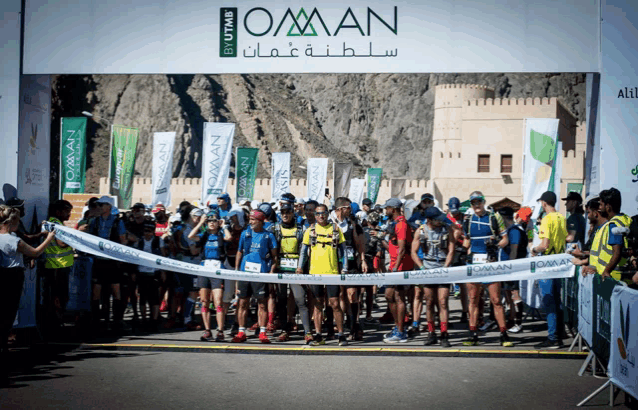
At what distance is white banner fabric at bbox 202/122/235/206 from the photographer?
2113 centimetres

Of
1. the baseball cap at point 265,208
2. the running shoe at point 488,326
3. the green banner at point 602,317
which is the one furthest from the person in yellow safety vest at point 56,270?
the green banner at point 602,317

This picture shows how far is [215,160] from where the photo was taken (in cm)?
2125

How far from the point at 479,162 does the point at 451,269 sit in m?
65.5

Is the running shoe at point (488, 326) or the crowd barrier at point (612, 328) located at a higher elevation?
the crowd barrier at point (612, 328)

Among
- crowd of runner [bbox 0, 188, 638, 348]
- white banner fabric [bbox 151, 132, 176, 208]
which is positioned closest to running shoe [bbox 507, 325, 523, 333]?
crowd of runner [bbox 0, 188, 638, 348]

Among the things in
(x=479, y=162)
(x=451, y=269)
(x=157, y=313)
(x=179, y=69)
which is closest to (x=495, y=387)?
(x=451, y=269)

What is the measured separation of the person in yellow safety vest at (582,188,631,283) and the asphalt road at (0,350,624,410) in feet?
4.04

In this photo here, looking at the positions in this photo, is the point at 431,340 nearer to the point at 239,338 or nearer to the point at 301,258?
the point at 301,258

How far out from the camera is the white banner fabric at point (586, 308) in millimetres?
9227

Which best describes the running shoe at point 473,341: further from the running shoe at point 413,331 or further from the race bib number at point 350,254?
the race bib number at point 350,254

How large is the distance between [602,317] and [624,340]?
1141 mm

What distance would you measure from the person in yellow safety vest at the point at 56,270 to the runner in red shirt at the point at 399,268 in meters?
4.67

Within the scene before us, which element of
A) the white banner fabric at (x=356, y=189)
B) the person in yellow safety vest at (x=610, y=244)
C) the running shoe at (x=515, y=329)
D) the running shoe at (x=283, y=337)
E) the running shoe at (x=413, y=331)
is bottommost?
the running shoe at (x=283, y=337)

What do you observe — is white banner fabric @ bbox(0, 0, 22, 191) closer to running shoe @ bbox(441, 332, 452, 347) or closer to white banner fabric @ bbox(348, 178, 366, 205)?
running shoe @ bbox(441, 332, 452, 347)
